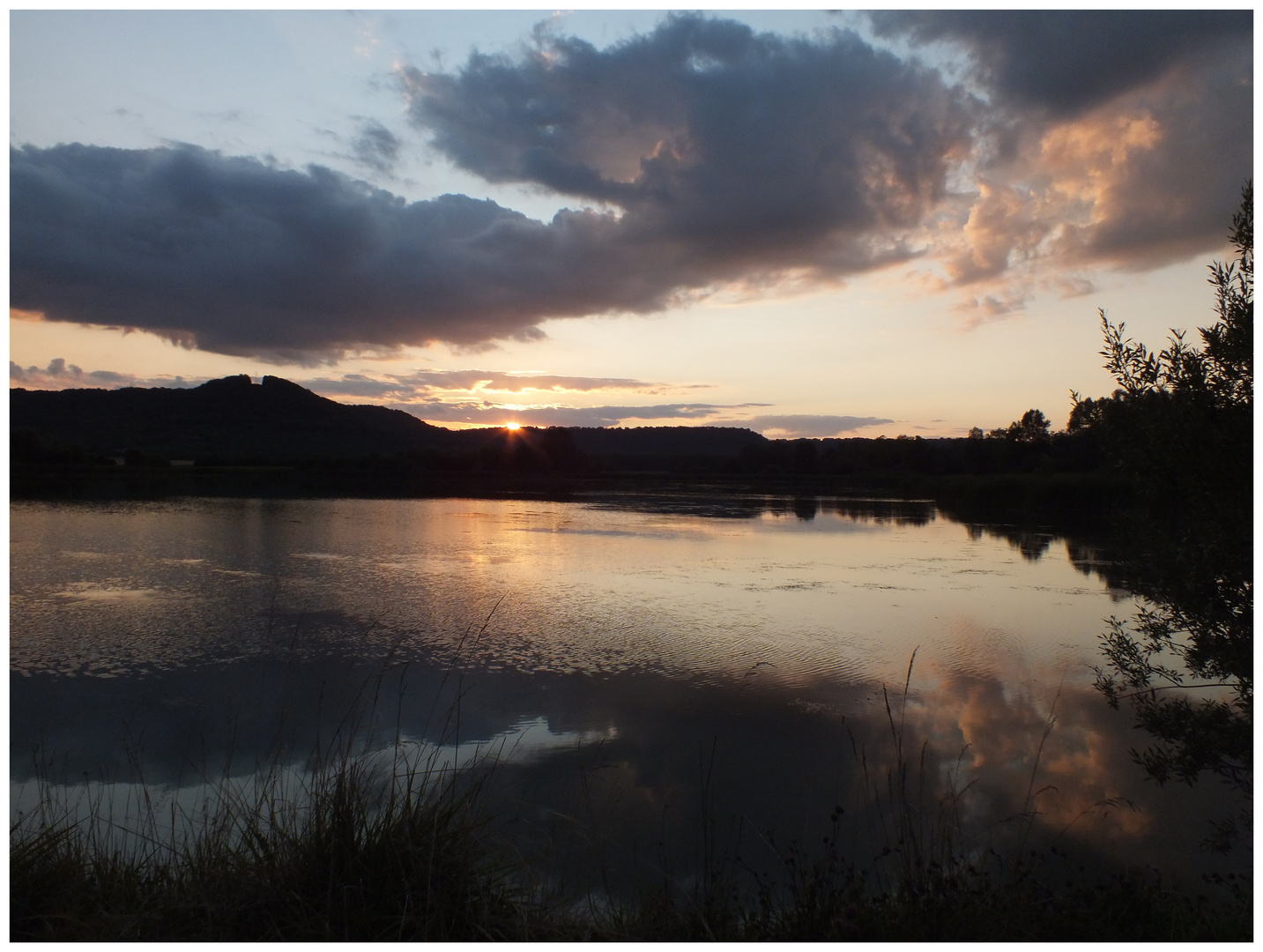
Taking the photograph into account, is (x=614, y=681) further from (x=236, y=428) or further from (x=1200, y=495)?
(x=236, y=428)

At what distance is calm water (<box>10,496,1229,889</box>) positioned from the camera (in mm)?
5160

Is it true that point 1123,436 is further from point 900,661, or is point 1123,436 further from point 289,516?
point 289,516

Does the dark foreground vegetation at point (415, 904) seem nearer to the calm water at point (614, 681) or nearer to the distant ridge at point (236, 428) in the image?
the calm water at point (614, 681)

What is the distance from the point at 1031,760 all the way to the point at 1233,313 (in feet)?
12.3

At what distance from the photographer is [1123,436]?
15.8 feet

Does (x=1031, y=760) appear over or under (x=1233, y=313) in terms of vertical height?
under

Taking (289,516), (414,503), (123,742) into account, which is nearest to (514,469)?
(414,503)

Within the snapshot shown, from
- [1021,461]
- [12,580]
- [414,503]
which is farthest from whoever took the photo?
[1021,461]

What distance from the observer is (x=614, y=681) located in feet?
25.3

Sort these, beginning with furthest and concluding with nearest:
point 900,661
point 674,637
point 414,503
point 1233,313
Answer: point 414,503 → point 674,637 → point 900,661 → point 1233,313

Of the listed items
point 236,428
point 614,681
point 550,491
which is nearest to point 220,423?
point 236,428

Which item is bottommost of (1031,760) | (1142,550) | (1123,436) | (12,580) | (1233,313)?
(1031,760)

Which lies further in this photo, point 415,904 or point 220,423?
point 220,423

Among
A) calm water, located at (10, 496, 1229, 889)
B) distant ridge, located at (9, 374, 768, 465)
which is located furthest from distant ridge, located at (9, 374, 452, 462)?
calm water, located at (10, 496, 1229, 889)
